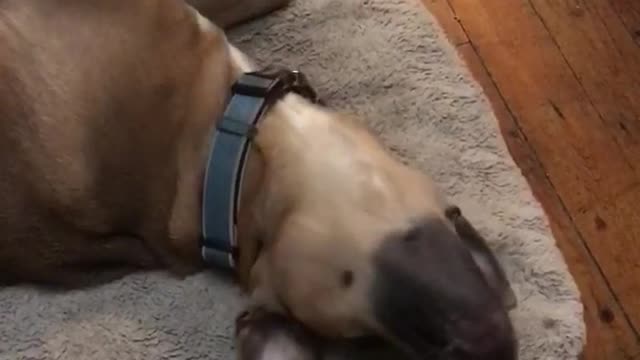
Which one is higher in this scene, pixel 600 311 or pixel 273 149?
pixel 273 149

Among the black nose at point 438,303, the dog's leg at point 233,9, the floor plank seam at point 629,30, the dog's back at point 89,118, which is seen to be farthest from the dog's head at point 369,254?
the floor plank seam at point 629,30

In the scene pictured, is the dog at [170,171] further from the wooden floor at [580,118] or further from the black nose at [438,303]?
the wooden floor at [580,118]

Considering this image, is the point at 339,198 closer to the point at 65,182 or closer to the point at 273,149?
the point at 273,149

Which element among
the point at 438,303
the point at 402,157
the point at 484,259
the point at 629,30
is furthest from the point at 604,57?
the point at 438,303

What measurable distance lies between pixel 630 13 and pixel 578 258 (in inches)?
15.4

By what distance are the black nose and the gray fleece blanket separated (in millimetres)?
324

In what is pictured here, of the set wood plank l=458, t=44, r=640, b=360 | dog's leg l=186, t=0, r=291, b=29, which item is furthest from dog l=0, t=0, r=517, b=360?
wood plank l=458, t=44, r=640, b=360

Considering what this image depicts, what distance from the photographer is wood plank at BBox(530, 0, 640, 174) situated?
→ 1906 millimetres

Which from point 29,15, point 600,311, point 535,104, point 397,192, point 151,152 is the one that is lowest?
point 600,311

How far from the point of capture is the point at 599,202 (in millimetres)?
1842

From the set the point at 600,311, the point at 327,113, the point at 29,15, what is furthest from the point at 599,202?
the point at 29,15

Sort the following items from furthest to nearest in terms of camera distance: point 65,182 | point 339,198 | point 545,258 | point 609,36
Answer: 1. point 609,36
2. point 545,258
3. point 65,182
4. point 339,198

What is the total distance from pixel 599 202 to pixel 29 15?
759 mm

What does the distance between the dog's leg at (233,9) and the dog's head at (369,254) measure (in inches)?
13.7
